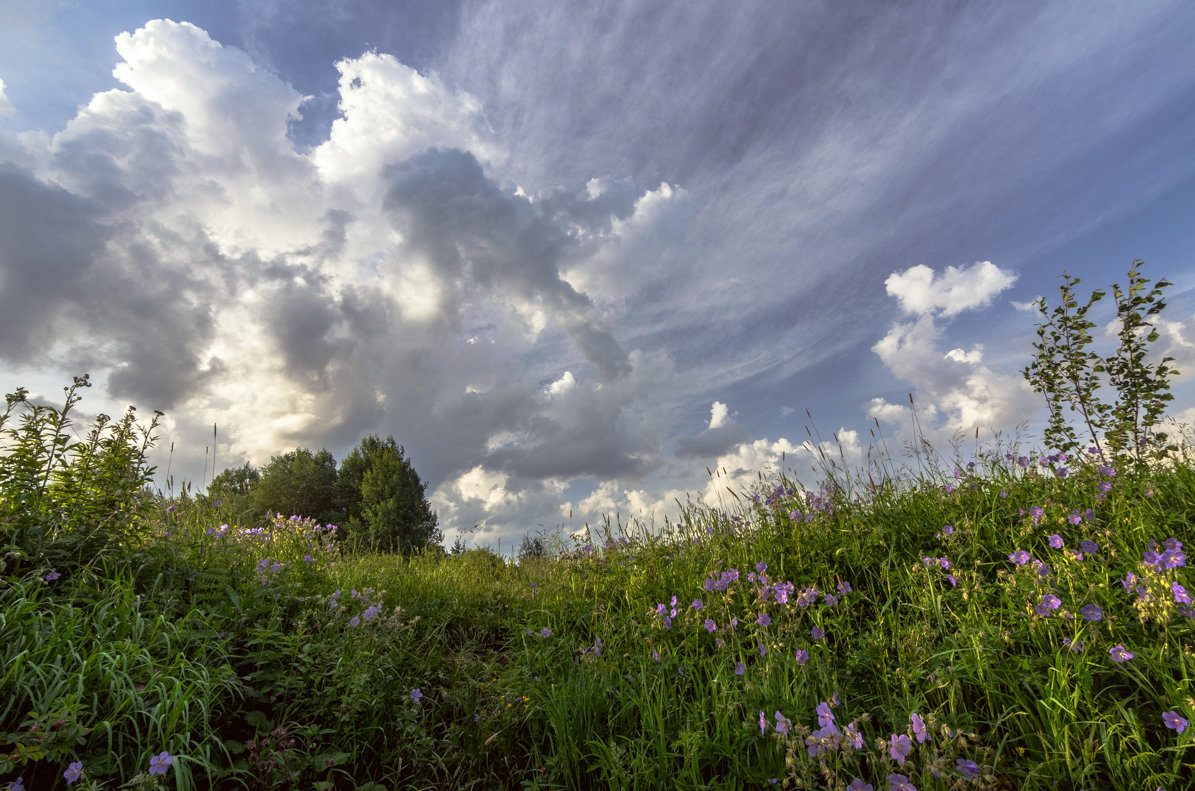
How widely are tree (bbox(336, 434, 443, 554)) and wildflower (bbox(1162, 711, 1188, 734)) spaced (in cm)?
1996

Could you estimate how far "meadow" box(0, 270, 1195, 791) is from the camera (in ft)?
8.61

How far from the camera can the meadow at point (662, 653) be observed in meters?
2.62

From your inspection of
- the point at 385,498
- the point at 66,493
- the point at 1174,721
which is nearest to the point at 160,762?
the point at 66,493

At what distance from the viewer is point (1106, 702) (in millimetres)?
2852

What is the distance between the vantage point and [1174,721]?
7.91 ft

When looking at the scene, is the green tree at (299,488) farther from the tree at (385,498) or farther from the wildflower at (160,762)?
the wildflower at (160,762)

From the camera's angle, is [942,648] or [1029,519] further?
[1029,519]

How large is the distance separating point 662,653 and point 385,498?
19.6 metres

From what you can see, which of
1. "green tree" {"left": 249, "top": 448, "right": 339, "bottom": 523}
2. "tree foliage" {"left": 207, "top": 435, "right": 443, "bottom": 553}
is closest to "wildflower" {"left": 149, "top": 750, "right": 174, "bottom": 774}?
"tree foliage" {"left": 207, "top": 435, "right": 443, "bottom": 553}

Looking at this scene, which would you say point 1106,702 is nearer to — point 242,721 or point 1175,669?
point 1175,669

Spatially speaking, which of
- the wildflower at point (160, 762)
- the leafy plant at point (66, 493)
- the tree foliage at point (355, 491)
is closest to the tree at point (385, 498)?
the tree foliage at point (355, 491)

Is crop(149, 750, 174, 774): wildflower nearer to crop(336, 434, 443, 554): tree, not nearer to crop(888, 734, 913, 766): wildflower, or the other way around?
crop(888, 734, 913, 766): wildflower

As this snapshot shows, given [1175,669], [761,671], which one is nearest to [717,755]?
[761,671]

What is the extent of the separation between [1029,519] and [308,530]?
25.6 feet
